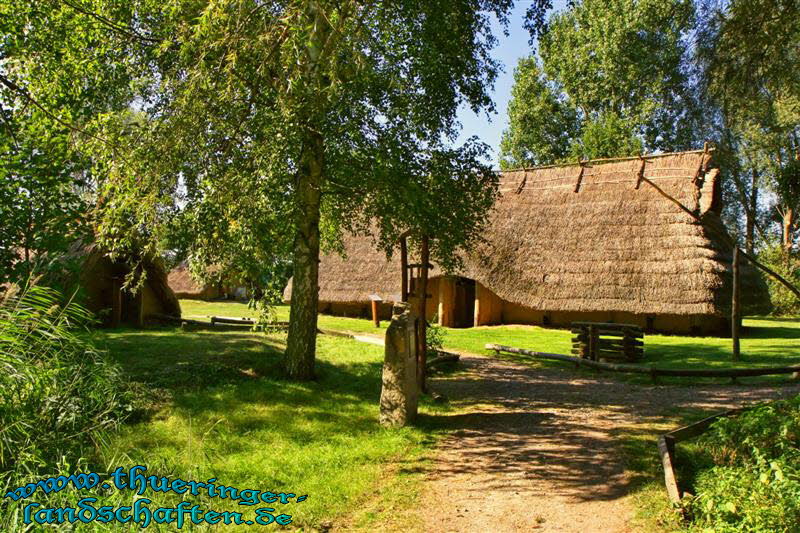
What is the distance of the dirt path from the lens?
5.66 meters

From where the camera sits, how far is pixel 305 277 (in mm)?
10312

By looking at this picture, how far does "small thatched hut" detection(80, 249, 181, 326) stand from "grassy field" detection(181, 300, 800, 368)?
20.0ft

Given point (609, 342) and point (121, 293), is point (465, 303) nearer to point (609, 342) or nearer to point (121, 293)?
point (609, 342)

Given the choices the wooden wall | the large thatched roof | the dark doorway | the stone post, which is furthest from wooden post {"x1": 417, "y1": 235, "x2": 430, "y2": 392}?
the dark doorway

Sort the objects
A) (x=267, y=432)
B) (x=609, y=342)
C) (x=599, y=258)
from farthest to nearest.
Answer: (x=599, y=258) → (x=609, y=342) → (x=267, y=432)

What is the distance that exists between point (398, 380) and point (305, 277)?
9.21ft

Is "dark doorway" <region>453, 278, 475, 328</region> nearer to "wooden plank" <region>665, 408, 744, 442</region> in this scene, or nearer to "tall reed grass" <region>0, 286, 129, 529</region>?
"wooden plank" <region>665, 408, 744, 442</region>

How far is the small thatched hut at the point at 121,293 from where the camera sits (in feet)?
51.0

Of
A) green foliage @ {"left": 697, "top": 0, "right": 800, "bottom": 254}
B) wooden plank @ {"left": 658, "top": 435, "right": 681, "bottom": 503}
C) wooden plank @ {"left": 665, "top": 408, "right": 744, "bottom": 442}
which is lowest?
wooden plank @ {"left": 658, "top": 435, "right": 681, "bottom": 503}

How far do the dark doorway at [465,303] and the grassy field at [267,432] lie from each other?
11.6 meters

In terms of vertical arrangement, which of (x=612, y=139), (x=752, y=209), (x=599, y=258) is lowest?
(x=599, y=258)

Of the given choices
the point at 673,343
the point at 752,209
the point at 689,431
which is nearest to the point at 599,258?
the point at 673,343

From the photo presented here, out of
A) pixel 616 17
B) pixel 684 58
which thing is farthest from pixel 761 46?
pixel 616 17

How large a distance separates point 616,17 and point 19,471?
118 feet
